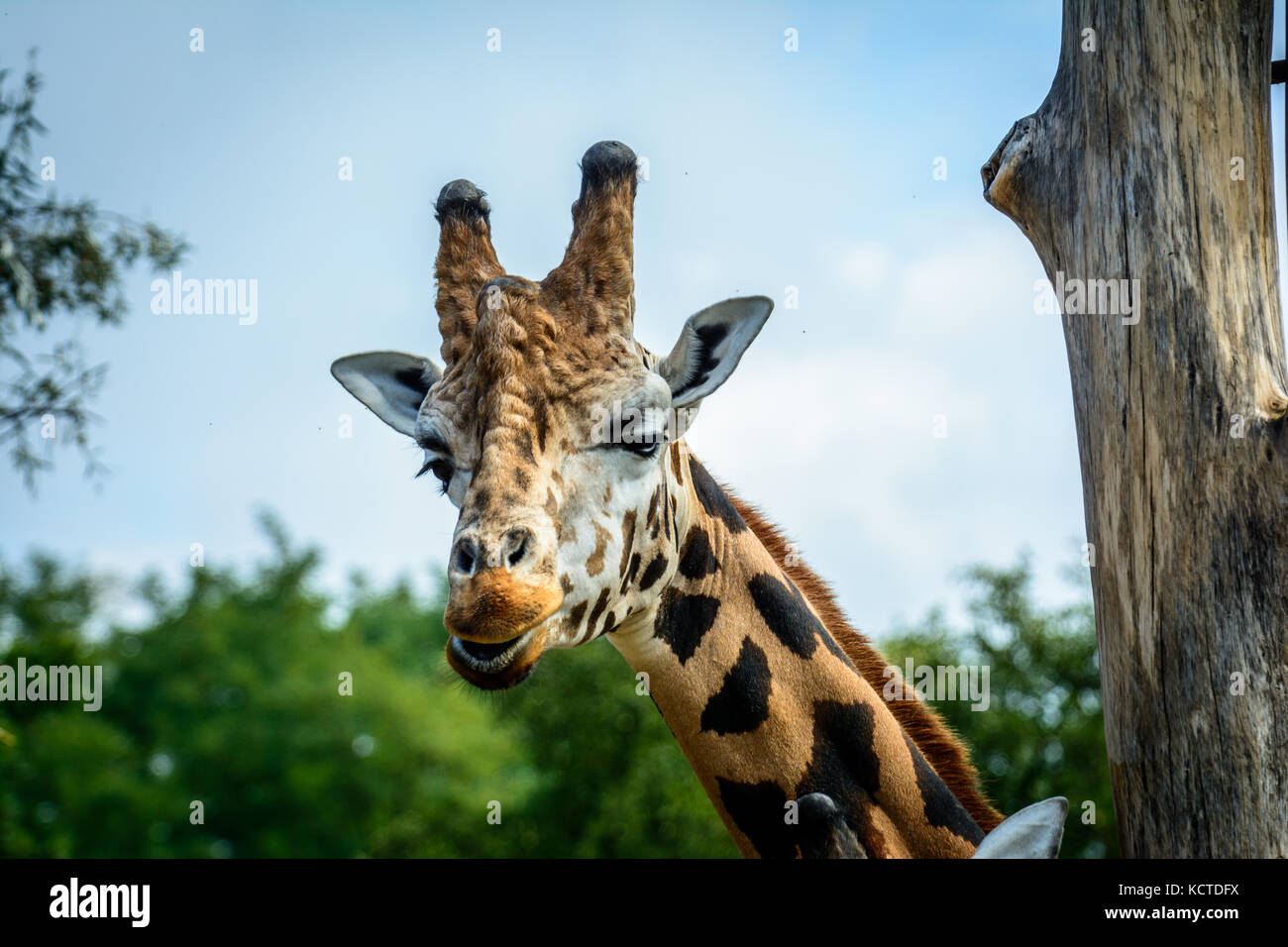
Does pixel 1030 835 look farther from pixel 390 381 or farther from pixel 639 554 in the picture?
pixel 390 381

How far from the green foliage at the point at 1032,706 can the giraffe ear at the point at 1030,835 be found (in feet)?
59.7

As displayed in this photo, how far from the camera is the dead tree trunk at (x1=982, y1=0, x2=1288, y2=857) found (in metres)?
3.91

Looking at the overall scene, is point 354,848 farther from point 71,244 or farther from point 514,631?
point 514,631

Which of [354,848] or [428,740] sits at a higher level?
[428,740]

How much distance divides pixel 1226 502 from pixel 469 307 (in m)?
2.95

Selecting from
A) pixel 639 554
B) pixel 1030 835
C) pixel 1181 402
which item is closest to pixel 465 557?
pixel 639 554

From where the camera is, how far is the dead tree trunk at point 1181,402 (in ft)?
12.8

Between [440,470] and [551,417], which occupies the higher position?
[551,417]

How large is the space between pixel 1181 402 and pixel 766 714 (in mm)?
1978

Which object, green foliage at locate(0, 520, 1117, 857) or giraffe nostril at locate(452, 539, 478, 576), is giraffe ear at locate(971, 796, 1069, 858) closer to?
giraffe nostril at locate(452, 539, 478, 576)

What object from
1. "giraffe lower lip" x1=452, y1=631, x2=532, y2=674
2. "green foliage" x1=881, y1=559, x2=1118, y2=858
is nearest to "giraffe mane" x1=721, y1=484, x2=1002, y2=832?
"giraffe lower lip" x1=452, y1=631, x2=532, y2=674

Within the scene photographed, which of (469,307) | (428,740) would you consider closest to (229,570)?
(428,740)

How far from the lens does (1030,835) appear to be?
4.16 m

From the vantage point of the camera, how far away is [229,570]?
49.8 meters
